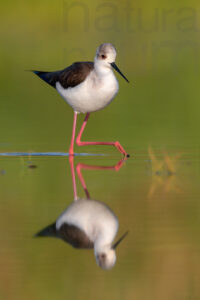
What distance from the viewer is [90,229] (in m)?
5.36

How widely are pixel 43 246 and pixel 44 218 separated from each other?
0.76m

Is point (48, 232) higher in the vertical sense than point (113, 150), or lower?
lower

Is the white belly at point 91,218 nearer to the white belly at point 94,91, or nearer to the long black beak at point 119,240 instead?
the long black beak at point 119,240

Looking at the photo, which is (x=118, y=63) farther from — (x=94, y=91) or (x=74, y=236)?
(x=74, y=236)

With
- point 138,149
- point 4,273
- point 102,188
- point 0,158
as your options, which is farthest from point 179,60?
point 4,273

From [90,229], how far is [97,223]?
5.6 inches

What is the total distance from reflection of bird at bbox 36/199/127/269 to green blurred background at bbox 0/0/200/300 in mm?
75

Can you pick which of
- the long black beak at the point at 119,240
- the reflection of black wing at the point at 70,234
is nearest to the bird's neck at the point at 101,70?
the reflection of black wing at the point at 70,234

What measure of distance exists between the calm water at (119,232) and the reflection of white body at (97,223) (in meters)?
0.06

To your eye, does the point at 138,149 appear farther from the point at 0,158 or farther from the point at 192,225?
the point at 192,225

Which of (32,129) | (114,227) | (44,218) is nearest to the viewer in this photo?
(114,227)

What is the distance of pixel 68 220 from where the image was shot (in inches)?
221

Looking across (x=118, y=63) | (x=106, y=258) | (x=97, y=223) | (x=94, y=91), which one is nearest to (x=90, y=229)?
(x=97, y=223)

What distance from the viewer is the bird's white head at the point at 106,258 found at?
4617 millimetres
